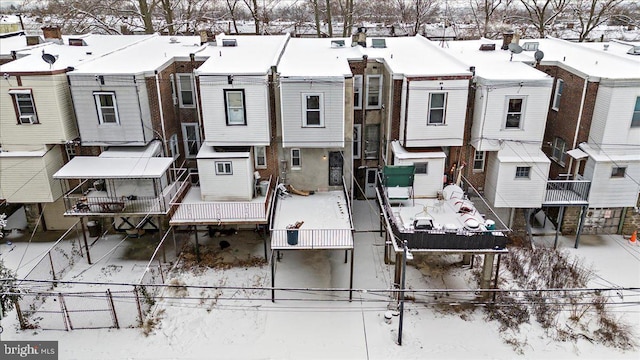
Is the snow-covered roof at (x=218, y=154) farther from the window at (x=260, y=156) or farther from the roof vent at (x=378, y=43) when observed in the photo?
the roof vent at (x=378, y=43)

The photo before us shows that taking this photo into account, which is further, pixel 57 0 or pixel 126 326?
pixel 57 0

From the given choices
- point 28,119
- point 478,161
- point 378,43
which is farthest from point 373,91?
point 28,119

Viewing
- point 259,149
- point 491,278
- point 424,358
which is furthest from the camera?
point 259,149

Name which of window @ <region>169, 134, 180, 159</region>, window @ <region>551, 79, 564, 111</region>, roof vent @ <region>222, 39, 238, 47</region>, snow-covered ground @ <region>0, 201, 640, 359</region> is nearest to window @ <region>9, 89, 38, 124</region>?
window @ <region>169, 134, 180, 159</region>

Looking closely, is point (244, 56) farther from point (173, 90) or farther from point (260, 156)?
point (260, 156)

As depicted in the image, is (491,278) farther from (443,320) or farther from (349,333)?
(349,333)

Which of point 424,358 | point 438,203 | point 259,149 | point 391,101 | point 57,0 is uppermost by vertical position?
point 57,0

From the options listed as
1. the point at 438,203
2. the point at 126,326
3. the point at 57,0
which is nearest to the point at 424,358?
the point at 438,203

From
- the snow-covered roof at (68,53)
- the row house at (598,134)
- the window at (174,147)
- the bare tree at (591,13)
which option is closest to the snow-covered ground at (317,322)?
the row house at (598,134)
